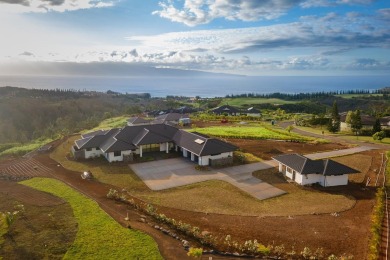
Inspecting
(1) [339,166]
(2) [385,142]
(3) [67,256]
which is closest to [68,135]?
(3) [67,256]

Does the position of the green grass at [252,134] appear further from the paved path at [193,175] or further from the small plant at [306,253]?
the small plant at [306,253]

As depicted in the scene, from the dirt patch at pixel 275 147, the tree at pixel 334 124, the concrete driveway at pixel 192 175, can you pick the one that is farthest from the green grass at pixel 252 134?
the concrete driveway at pixel 192 175

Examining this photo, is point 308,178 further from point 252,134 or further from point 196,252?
point 252,134

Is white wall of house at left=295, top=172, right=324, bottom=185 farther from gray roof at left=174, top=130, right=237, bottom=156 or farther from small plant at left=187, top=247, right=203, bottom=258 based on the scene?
small plant at left=187, top=247, right=203, bottom=258

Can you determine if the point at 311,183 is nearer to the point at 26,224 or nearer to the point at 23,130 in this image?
the point at 26,224

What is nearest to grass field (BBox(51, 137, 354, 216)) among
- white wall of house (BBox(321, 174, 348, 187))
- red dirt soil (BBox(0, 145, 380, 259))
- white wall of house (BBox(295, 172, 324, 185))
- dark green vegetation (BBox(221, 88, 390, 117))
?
red dirt soil (BBox(0, 145, 380, 259))

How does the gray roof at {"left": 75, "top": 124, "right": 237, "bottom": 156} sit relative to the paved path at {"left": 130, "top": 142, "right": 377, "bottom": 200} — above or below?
above
